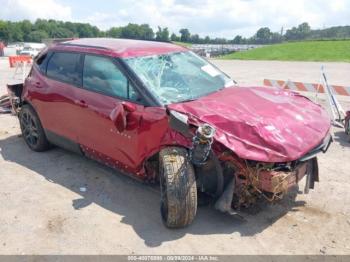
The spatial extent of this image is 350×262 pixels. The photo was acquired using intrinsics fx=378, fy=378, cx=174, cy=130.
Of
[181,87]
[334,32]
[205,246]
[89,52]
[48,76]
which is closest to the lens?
[205,246]

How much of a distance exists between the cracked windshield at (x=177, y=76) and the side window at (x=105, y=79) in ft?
0.62

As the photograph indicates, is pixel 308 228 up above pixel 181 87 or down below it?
below

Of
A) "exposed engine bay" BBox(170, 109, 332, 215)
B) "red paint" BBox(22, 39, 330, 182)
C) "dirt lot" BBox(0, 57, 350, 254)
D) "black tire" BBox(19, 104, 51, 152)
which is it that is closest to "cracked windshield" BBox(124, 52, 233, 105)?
"red paint" BBox(22, 39, 330, 182)

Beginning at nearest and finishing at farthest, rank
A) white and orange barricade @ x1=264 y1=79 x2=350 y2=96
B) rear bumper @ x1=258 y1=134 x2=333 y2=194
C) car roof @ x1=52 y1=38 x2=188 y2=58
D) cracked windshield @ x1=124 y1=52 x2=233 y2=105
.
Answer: rear bumper @ x1=258 y1=134 x2=333 y2=194 → cracked windshield @ x1=124 y1=52 x2=233 y2=105 → car roof @ x1=52 y1=38 x2=188 y2=58 → white and orange barricade @ x1=264 y1=79 x2=350 y2=96

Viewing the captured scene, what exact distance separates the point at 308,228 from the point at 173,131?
1.67m

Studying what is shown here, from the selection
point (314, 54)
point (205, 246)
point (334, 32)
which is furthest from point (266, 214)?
point (334, 32)

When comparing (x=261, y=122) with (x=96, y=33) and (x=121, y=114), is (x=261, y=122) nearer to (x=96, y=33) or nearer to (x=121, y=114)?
(x=121, y=114)

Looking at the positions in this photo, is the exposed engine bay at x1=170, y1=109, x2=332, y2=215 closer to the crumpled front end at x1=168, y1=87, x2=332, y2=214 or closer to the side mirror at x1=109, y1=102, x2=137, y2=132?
the crumpled front end at x1=168, y1=87, x2=332, y2=214

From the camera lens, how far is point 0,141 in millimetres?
6832

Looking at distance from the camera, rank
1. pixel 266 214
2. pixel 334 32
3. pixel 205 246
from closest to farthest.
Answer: pixel 205 246
pixel 266 214
pixel 334 32

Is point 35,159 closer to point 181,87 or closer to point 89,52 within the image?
point 89,52

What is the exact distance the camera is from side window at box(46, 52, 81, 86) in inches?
201

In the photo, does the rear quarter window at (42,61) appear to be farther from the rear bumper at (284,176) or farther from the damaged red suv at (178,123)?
the rear bumper at (284,176)

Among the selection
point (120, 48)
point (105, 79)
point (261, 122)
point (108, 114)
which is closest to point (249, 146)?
point (261, 122)
